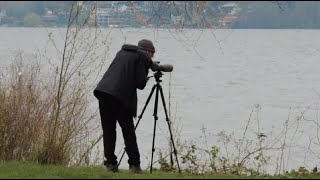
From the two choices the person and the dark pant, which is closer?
the person

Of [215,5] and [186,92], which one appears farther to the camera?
[186,92]

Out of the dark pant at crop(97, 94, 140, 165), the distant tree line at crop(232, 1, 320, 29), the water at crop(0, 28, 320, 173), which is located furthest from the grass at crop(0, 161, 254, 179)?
the distant tree line at crop(232, 1, 320, 29)

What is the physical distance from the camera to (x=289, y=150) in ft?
48.2

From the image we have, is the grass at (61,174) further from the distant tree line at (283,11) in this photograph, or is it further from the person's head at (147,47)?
the distant tree line at (283,11)

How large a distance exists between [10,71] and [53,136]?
2.43 metres

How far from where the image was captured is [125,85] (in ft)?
23.0

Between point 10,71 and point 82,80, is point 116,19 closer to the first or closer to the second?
point 82,80

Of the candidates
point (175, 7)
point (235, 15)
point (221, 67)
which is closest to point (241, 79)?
point (221, 67)

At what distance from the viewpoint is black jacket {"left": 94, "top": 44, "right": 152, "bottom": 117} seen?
6965mm

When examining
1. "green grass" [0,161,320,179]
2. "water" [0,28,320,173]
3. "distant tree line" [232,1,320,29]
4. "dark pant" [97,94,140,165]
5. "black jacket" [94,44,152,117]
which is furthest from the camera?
"water" [0,28,320,173]

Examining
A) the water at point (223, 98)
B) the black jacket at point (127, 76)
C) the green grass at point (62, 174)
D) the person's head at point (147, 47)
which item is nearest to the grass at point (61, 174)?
the green grass at point (62, 174)

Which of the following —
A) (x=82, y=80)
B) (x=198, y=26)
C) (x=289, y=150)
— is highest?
(x=198, y=26)

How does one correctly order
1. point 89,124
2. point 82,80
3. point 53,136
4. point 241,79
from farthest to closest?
1. point 241,79
2. point 89,124
3. point 82,80
4. point 53,136

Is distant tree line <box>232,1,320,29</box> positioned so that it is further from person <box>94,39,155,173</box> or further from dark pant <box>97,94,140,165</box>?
dark pant <box>97,94,140,165</box>
